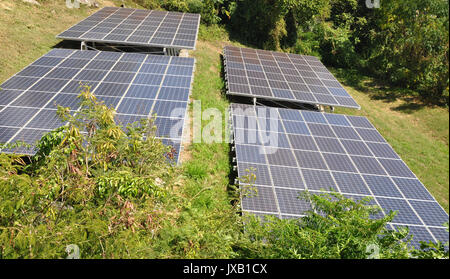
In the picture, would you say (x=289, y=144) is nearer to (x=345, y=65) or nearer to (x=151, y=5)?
(x=345, y=65)

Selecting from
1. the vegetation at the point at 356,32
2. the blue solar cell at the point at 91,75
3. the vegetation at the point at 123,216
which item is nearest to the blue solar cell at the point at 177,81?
the blue solar cell at the point at 91,75

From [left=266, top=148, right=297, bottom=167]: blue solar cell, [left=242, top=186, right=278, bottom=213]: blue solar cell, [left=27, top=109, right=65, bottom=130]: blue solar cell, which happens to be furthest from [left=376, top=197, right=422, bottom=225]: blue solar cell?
[left=27, top=109, right=65, bottom=130]: blue solar cell

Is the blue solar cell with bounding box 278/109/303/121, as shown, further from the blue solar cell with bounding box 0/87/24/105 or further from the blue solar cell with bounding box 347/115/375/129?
the blue solar cell with bounding box 0/87/24/105

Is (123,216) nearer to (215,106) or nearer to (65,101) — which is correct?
(65,101)

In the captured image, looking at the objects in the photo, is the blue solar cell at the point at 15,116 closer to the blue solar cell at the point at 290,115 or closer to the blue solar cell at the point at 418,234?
the blue solar cell at the point at 290,115

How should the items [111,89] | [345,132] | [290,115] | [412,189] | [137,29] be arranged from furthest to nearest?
[137,29]
[290,115]
[345,132]
[111,89]
[412,189]

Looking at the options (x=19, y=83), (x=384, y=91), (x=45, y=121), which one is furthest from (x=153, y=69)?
(x=384, y=91)
